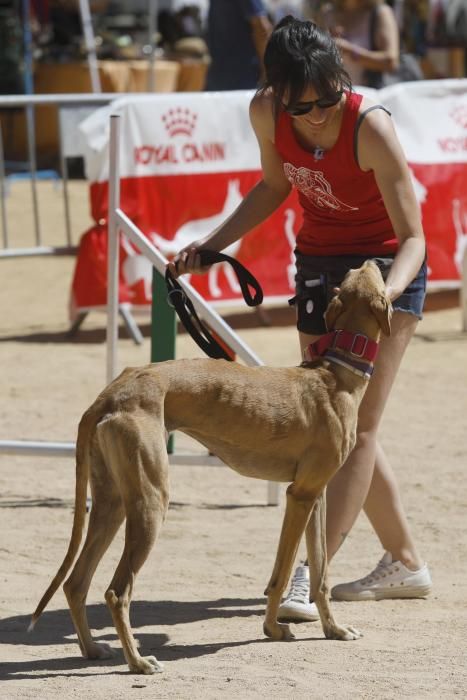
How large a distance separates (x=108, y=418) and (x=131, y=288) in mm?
4994

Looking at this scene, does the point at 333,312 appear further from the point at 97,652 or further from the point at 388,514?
the point at 97,652

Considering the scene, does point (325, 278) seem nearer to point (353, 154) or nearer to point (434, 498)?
point (353, 154)

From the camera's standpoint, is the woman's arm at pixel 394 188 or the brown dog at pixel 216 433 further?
the woman's arm at pixel 394 188

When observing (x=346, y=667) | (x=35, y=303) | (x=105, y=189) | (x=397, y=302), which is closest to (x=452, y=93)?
(x=105, y=189)

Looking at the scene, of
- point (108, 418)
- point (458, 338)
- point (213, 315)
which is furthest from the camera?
point (458, 338)

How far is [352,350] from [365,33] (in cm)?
638

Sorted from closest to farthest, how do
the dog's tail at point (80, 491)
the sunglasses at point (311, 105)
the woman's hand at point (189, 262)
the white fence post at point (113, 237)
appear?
the dog's tail at point (80, 491), the sunglasses at point (311, 105), the woman's hand at point (189, 262), the white fence post at point (113, 237)

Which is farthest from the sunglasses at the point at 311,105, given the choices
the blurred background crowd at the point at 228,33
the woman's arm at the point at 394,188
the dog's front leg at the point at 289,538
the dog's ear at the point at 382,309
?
the blurred background crowd at the point at 228,33

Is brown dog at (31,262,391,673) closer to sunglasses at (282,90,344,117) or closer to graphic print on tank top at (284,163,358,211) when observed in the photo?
graphic print on tank top at (284,163,358,211)

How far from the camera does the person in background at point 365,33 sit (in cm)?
981

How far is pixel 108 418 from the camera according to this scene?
12.6 feet

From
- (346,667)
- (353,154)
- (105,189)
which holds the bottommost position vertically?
(346,667)

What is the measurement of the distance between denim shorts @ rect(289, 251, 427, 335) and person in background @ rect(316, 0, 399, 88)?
561 cm

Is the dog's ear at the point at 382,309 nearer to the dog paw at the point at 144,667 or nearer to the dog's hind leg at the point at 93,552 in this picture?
the dog's hind leg at the point at 93,552
